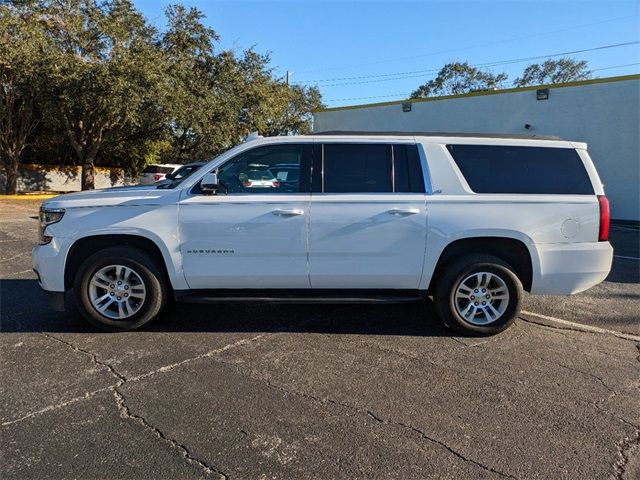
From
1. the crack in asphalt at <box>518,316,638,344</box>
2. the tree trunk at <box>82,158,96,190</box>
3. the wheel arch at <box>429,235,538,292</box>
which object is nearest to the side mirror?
the wheel arch at <box>429,235,538,292</box>

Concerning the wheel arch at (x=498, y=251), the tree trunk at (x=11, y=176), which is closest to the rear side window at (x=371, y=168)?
the wheel arch at (x=498, y=251)

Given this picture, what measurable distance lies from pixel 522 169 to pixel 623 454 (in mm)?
2727

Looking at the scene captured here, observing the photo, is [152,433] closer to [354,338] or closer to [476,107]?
[354,338]

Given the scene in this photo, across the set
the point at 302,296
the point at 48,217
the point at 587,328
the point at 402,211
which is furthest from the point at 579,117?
the point at 48,217

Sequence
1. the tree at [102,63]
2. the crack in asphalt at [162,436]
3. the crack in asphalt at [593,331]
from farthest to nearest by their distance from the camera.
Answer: the tree at [102,63] < the crack in asphalt at [593,331] < the crack in asphalt at [162,436]

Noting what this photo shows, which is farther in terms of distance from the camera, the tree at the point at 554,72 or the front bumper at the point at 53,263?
the tree at the point at 554,72

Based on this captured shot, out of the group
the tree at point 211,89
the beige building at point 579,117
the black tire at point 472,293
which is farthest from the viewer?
the tree at point 211,89

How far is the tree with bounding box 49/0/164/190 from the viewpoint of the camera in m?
17.3

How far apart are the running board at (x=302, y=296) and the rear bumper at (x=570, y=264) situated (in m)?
1.17

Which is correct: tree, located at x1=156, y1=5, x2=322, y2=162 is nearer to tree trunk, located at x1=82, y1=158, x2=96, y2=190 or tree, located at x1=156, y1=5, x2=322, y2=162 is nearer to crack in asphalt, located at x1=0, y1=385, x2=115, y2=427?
tree trunk, located at x1=82, y1=158, x2=96, y2=190

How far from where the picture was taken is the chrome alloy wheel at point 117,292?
4676 mm

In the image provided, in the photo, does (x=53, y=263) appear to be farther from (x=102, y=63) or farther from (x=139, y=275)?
(x=102, y=63)

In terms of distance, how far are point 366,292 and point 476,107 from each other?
16957 mm

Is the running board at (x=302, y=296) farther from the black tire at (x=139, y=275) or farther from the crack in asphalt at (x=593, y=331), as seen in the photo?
the crack in asphalt at (x=593, y=331)
